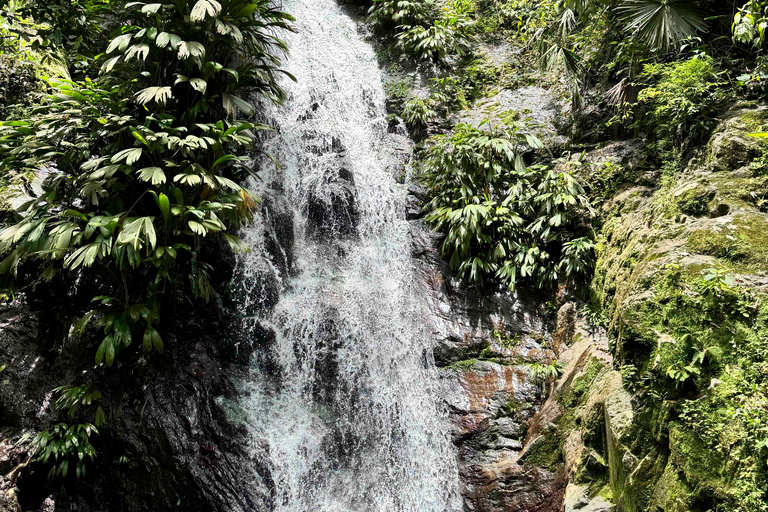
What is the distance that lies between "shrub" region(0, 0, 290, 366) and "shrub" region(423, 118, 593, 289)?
10.2 ft

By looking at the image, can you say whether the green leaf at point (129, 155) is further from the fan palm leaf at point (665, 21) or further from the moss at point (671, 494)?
the fan palm leaf at point (665, 21)

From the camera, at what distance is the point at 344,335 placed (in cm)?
638

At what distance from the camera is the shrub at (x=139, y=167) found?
15.8 ft

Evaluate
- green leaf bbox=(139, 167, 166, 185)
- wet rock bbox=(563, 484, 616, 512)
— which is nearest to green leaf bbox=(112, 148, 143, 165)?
green leaf bbox=(139, 167, 166, 185)

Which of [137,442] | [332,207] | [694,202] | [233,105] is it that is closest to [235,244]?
[233,105]

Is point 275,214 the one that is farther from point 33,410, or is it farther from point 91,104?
point 33,410

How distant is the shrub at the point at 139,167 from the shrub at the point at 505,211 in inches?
122

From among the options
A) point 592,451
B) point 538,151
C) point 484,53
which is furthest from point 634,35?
point 592,451

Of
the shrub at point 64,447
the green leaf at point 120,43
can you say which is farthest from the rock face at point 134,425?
the green leaf at point 120,43

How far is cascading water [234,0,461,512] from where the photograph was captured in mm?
5418

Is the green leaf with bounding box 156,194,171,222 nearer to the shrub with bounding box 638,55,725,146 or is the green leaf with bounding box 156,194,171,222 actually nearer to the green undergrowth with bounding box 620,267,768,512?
the green undergrowth with bounding box 620,267,768,512

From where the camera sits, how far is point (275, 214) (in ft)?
24.1

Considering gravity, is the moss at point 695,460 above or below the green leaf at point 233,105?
above

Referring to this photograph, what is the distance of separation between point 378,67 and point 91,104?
6.33 m
